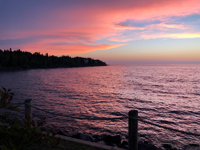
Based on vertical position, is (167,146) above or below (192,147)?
above

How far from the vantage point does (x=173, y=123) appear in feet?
45.5

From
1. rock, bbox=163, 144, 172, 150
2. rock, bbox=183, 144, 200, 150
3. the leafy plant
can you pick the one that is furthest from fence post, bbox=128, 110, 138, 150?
rock, bbox=183, 144, 200, 150

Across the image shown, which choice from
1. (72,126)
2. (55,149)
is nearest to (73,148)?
(55,149)

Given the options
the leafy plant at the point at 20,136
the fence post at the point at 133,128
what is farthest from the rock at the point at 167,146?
the leafy plant at the point at 20,136

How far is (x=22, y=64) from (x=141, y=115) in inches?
5923

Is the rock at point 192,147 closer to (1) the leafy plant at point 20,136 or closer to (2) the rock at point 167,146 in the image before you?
(2) the rock at point 167,146

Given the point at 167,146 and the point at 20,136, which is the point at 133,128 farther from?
the point at 167,146

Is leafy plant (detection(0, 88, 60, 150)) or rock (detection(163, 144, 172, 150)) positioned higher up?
leafy plant (detection(0, 88, 60, 150))

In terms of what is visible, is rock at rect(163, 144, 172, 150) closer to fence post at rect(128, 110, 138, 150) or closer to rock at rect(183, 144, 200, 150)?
rock at rect(183, 144, 200, 150)

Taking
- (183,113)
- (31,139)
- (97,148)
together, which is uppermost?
(31,139)

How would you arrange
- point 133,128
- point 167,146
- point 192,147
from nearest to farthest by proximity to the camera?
point 133,128 < point 167,146 < point 192,147

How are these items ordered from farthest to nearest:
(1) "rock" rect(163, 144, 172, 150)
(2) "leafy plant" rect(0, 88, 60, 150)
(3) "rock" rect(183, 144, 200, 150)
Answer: (3) "rock" rect(183, 144, 200, 150)
(1) "rock" rect(163, 144, 172, 150)
(2) "leafy plant" rect(0, 88, 60, 150)

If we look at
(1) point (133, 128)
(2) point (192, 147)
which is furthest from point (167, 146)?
(1) point (133, 128)

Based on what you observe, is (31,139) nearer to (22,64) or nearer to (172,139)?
(172,139)
